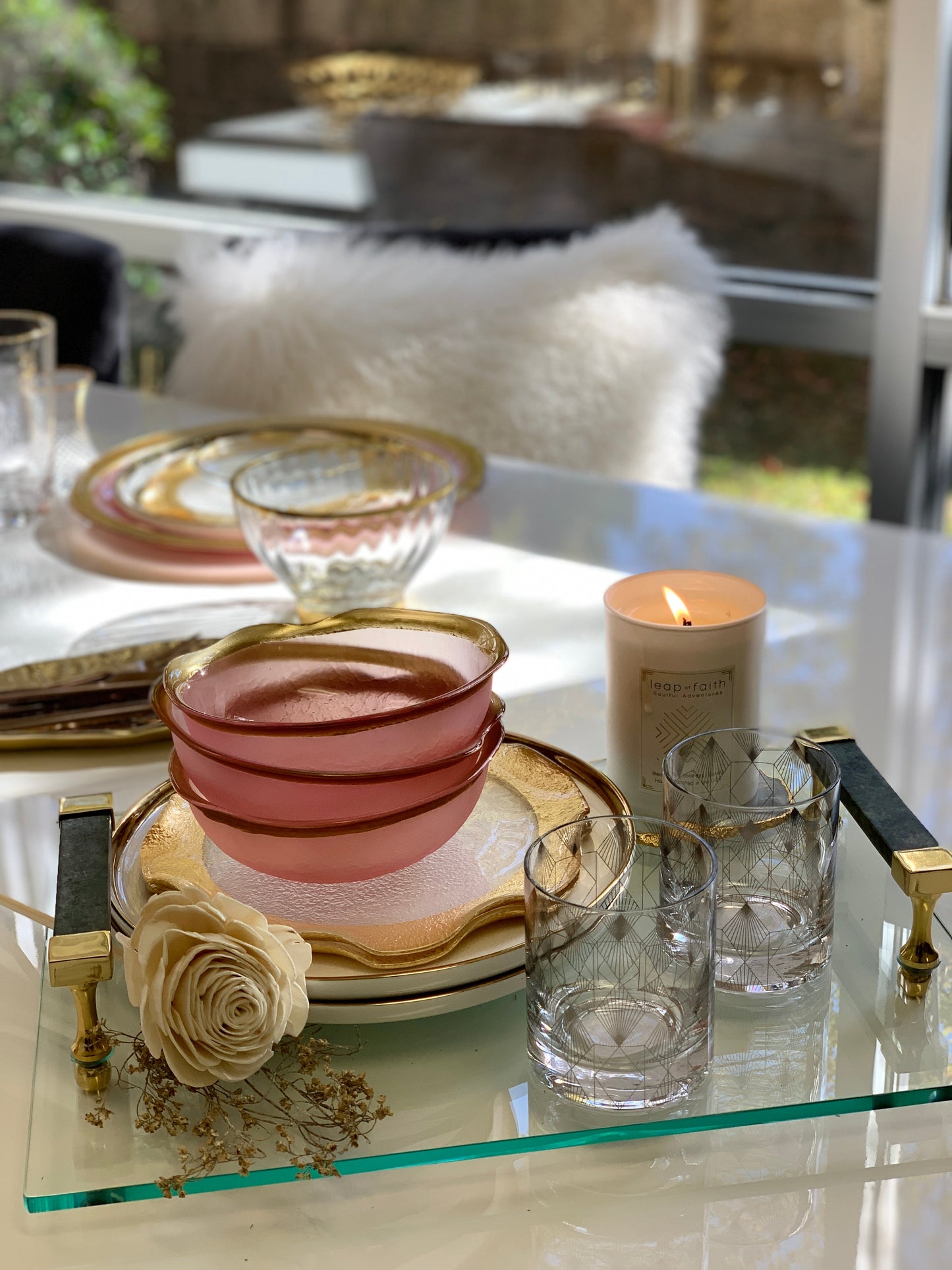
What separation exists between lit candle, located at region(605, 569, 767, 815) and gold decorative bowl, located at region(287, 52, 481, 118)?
1962 millimetres

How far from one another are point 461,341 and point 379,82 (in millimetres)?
1020

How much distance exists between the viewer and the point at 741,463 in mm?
2492

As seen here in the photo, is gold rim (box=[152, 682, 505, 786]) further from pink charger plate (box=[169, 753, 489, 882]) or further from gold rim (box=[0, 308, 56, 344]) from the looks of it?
gold rim (box=[0, 308, 56, 344])

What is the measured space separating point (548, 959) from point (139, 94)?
2781mm

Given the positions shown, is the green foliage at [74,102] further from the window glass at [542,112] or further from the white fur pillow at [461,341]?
the white fur pillow at [461,341]

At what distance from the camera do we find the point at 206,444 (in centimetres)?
125

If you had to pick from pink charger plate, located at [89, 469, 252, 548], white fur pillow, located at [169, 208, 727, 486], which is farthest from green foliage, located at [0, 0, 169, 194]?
pink charger plate, located at [89, 469, 252, 548]

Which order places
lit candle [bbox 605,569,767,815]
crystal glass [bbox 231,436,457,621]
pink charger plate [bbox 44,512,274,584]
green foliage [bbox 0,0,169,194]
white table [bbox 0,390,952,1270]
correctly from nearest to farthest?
1. white table [bbox 0,390,952,1270]
2. lit candle [bbox 605,569,767,815]
3. crystal glass [bbox 231,436,457,621]
4. pink charger plate [bbox 44,512,274,584]
5. green foliage [bbox 0,0,169,194]

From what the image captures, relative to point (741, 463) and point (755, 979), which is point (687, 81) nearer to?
point (741, 463)

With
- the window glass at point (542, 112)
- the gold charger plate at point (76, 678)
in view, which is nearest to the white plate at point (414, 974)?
the gold charger plate at point (76, 678)

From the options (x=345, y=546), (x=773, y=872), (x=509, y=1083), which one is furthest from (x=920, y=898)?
(x=345, y=546)

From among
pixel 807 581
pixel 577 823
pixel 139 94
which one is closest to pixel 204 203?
pixel 139 94

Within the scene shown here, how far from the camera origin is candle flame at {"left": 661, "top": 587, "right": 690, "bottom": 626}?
652mm

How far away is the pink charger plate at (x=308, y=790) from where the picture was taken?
0.53 m
